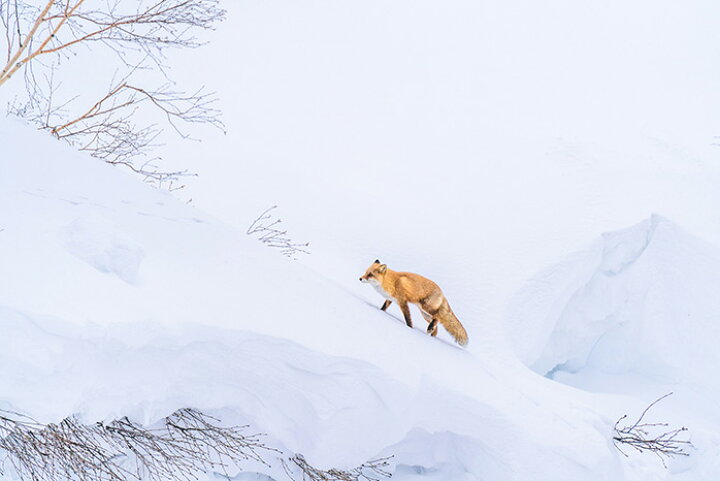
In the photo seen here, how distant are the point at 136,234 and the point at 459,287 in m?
2.45

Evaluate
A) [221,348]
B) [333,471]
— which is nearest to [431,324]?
[333,471]

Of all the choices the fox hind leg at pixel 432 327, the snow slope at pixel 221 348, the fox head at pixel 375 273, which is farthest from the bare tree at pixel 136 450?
the fox head at pixel 375 273

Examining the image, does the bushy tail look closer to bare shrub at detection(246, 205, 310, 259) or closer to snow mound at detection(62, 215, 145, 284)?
bare shrub at detection(246, 205, 310, 259)

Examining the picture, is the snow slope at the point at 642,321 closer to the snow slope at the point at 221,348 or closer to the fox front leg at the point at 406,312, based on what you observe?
the snow slope at the point at 221,348

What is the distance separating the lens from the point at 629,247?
512 centimetres

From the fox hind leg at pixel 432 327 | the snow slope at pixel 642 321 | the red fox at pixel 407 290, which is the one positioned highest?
the snow slope at pixel 642 321

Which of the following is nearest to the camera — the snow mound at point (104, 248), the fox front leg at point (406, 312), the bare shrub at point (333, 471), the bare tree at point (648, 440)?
the snow mound at point (104, 248)

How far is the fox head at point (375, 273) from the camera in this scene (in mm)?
3219

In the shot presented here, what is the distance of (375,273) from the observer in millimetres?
3232

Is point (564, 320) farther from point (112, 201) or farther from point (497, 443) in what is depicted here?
point (112, 201)

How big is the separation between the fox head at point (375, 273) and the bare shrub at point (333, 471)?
885 mm

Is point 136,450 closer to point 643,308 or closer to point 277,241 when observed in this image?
point 277,241

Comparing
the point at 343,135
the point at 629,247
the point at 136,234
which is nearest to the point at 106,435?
the point at 136,234

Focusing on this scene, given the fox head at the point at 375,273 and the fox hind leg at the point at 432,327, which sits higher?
the fox head at the point at 375,273
